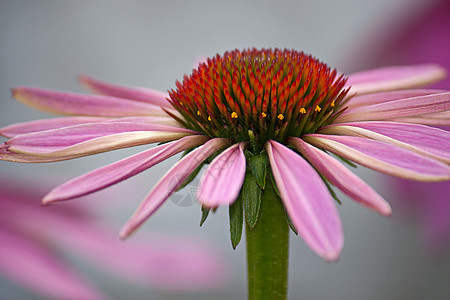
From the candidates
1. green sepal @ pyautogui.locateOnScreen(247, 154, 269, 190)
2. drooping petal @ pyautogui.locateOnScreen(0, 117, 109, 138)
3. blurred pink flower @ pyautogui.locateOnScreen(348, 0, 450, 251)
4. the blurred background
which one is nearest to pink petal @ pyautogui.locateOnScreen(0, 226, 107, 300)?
drooping petal @ pyautogui.locateOnScreen(0, 117, 109, 138)

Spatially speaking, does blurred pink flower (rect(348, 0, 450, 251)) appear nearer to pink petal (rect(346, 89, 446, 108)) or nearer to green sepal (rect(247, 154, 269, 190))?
pink petal (rect(346, 89, 446, 108))

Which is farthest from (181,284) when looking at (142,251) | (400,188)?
(400,188)

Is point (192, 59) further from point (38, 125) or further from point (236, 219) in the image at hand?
point (236, 219)

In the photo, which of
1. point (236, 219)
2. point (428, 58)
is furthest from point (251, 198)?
point (428, 58)

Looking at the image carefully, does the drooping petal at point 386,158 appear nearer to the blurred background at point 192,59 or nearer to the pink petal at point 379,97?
the pink petal at point 379,97

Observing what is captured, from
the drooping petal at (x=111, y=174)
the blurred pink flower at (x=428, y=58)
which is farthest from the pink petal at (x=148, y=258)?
the blurred pink flower at (x=428, y=58)
